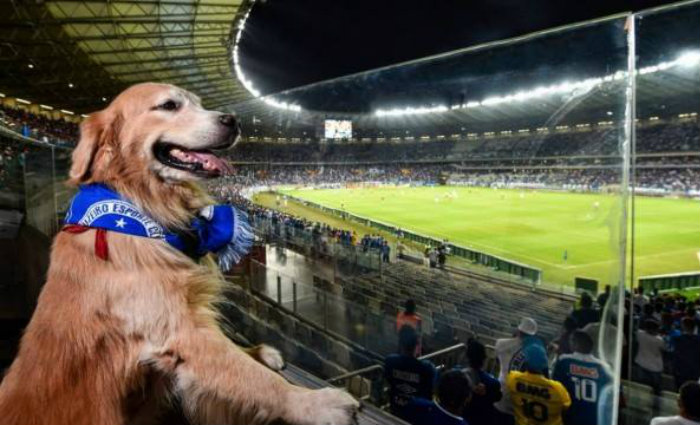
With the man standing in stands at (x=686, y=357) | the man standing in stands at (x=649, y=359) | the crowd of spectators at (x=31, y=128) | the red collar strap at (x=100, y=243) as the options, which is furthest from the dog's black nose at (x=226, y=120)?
the crowd of spectators at (x=31, y=128)

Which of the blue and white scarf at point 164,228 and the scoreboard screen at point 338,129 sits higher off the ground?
the scoreboard screen at point 338,129

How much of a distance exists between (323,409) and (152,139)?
118 centimetres

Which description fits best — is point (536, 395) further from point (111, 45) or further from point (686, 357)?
point (111, 45)

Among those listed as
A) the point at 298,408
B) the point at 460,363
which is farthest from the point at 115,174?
the point at 460,363

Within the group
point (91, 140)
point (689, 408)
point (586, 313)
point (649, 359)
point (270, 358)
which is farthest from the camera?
point (649, 359)

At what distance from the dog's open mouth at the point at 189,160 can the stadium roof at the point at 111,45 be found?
16338mm

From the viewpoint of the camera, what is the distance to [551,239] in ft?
17.9

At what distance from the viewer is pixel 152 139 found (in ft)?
5.12

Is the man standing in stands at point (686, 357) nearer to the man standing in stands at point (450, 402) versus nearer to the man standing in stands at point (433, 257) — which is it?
the man standing in stands at point (450, 402)

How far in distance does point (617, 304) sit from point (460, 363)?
2332mm

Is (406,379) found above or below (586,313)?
below

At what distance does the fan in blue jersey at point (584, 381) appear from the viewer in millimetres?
1896

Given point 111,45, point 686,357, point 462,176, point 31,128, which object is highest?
point 111,45

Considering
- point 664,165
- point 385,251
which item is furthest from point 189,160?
point 664,165
